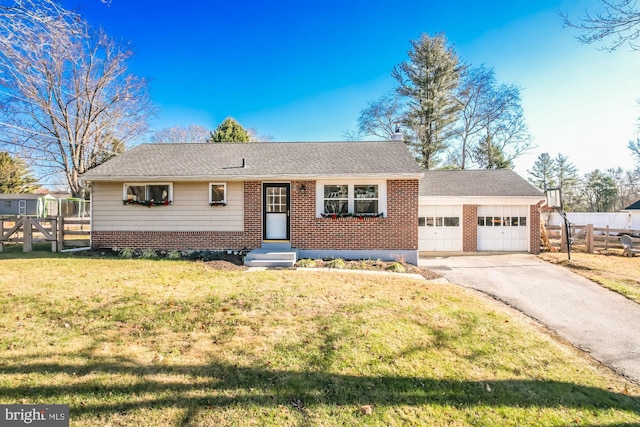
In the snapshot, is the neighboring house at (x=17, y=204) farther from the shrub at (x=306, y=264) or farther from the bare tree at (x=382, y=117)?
the shrub at (x=306, y=264)

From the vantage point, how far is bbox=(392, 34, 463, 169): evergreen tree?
22.9 m

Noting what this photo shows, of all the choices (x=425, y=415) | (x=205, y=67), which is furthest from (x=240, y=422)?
(x=205, y=67)

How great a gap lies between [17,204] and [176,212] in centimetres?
3935

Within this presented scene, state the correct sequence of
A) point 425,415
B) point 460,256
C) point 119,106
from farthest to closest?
1. point 119,106
2. point 460,256
3. point 425,415

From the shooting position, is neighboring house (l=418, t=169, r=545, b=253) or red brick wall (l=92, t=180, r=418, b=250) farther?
neighboring house (l=418, t=169, r=545, b=253)

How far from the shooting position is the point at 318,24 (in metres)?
12.8

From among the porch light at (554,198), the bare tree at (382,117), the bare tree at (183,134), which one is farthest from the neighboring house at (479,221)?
the bare tree at (183,134)

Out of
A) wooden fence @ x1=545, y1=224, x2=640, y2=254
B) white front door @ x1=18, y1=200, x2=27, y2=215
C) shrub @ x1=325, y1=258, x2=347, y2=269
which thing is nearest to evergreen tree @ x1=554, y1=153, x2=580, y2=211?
wooden fence @ x1=545, y1=224, x2=640, y2=254

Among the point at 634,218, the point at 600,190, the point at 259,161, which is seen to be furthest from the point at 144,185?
the point at 600,190

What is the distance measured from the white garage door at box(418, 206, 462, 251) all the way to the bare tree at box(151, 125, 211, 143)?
28.8 m

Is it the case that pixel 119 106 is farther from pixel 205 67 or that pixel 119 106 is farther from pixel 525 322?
pixel 525 322

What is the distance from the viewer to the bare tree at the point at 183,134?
33656mm

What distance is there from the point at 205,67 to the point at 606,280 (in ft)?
64.0

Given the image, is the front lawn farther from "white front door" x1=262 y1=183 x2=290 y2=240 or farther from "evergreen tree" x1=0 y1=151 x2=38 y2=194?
"evergreen tree" x1=0 y1=151 x2=38 y2=194
